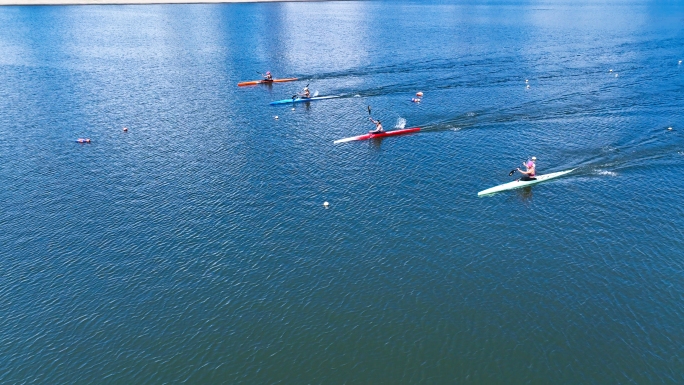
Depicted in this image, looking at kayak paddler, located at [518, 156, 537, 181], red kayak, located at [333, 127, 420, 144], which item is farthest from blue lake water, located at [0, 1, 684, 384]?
red kayak, located at [333, 127, 420, 144]

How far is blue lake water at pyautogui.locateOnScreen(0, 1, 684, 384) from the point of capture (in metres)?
34.4

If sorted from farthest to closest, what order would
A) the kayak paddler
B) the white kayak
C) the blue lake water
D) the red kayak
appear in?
the red kayak
the kayak paddler
the white kayak
the blue lake water

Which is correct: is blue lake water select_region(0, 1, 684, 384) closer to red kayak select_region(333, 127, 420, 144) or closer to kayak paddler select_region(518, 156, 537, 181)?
kayak paddler select_region(518, 156, 537, 181)

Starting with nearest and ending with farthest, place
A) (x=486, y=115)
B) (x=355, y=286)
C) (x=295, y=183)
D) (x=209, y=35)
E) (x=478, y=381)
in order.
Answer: (x=478, y=381) → (x=355, y=286) → (x=295, y=183) → (x=486, y=115) → (x=209, y=35)

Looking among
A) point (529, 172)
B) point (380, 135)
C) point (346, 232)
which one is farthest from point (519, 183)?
point (380, 135)

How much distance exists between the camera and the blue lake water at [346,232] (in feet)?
113

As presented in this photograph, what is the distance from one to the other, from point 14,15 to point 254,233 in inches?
8078

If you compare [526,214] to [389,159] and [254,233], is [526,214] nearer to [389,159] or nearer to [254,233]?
[389,159]

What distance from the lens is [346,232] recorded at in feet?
156

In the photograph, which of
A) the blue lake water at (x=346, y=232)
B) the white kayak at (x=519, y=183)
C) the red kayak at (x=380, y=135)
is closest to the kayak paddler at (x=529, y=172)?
the white kayak at (x=519, y=183)

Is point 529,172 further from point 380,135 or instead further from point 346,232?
point 380,135

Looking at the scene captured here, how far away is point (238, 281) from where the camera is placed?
4150cm

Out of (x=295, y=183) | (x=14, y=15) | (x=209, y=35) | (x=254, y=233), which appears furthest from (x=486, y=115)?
(x=14, y=15)

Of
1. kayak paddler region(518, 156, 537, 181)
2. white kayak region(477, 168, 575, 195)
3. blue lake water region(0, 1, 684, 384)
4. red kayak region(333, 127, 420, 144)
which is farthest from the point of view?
red kayak region(333, 127, 420, 144)
